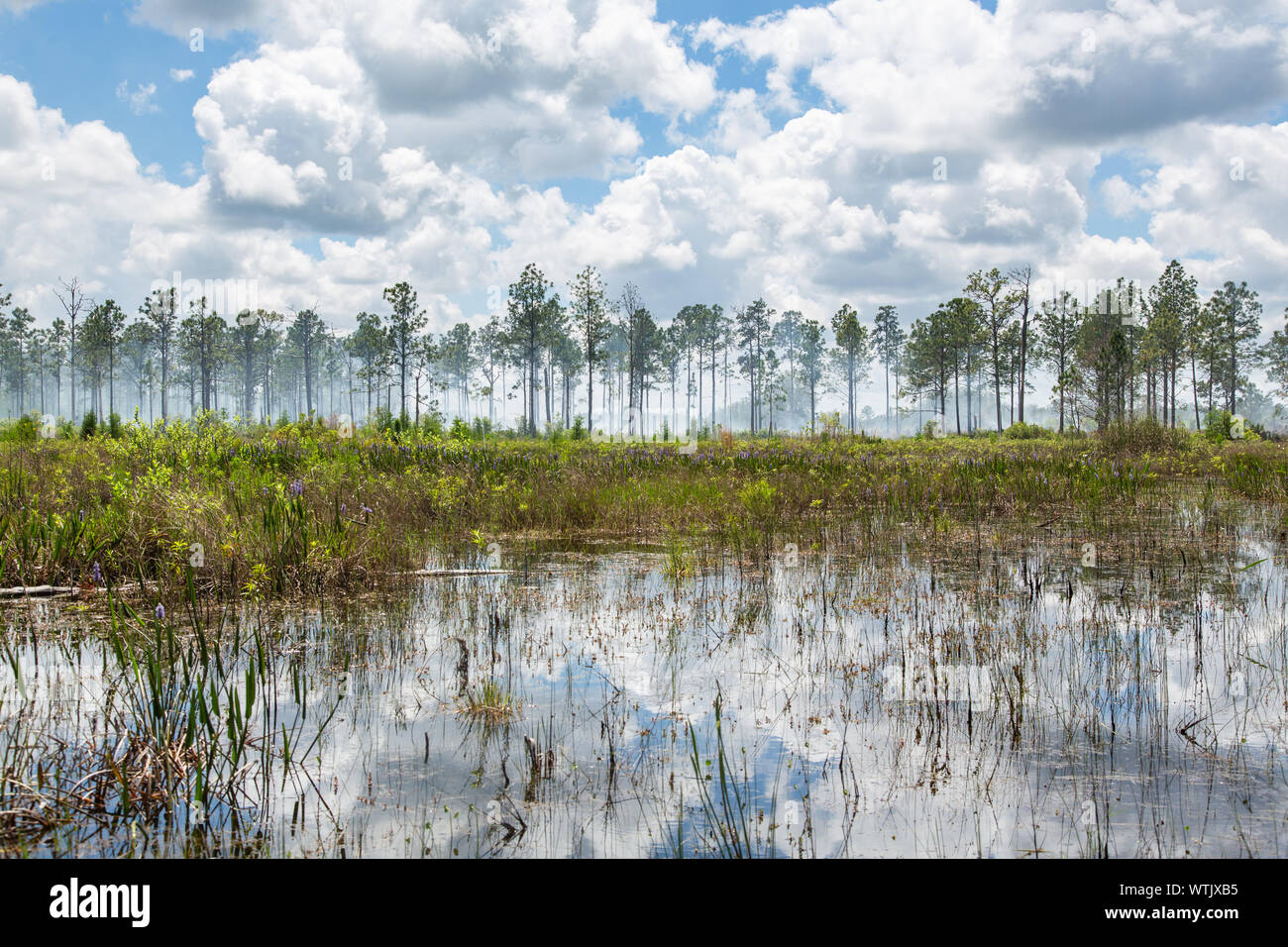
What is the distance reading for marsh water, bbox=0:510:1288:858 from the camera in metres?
2.23

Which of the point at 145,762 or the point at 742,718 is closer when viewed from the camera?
the point at 145,762

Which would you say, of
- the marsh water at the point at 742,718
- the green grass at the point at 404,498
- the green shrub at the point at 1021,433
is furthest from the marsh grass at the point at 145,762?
the green shrub at the point at 1021,433

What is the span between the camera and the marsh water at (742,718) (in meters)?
2.23

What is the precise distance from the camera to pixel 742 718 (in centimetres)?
314

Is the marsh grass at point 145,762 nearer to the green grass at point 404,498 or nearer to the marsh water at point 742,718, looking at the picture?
the marsh water at point 742,718

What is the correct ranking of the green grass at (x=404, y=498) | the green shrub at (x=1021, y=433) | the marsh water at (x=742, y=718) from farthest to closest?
the green shrub at (x=1021, y=433)
the green grass at (x=404, y=498)
the marsh water at (x=742, y=718)

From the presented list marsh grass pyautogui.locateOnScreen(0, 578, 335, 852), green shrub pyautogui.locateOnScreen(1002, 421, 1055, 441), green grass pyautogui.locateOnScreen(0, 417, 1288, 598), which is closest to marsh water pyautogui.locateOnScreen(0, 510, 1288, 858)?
marsh grass pyautogui.locateOnScreen(0, 578, 335, 852)

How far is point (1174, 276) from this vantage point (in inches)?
1997

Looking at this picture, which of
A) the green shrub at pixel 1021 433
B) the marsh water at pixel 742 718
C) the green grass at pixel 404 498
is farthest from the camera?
the green shrub at pixel 1021 433

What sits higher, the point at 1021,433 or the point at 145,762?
the point at 1021,433

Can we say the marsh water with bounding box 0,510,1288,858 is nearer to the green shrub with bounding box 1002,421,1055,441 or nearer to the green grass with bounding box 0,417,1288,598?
the green grass with bounding box 0,417,1288,598

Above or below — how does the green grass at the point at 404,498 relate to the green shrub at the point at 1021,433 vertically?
below

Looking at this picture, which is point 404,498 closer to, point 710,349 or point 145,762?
point 145,762

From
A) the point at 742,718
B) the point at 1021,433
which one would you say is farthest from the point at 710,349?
the point at 742,718
